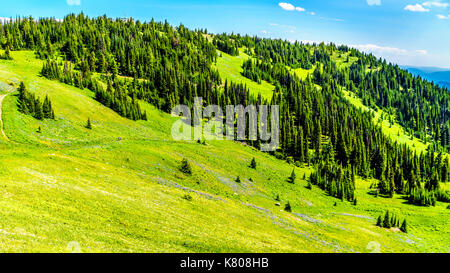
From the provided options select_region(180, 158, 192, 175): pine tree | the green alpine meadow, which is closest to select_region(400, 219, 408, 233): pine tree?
the green alpine meadow

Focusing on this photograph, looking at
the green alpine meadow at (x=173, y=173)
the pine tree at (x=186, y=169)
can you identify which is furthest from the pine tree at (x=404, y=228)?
the pine tree at (x=186, y=169)

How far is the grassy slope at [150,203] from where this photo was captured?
2412 centimetres

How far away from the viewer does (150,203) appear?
116 feet

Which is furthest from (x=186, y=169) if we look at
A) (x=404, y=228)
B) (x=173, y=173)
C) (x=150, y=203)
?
(x=404, y=228)

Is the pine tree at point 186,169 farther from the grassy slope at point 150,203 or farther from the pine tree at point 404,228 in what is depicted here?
the pine tree at point 404,228

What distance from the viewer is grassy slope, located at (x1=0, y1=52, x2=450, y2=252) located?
24.1 meters

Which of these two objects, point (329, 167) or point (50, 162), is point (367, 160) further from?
point (50, 162)

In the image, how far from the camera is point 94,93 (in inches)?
4569

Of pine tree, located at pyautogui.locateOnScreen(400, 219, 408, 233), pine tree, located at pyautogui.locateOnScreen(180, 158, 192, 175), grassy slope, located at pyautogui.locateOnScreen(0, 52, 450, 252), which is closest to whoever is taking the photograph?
grassy slope, located at pyautogui.locateOnScreen(0, 52, 450, 252)

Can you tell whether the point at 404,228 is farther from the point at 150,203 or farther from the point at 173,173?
the point at 150,203

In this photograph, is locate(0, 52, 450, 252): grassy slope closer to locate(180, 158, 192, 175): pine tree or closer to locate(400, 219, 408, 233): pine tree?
locate(180, 158, 192, 175): pine tree

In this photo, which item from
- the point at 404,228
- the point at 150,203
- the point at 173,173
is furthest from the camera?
the point at 404,228

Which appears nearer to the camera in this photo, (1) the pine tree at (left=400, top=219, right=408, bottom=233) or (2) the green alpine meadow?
(2) the green alpine meadow

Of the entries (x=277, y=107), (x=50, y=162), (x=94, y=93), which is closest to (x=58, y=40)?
(x=94, y=93)
